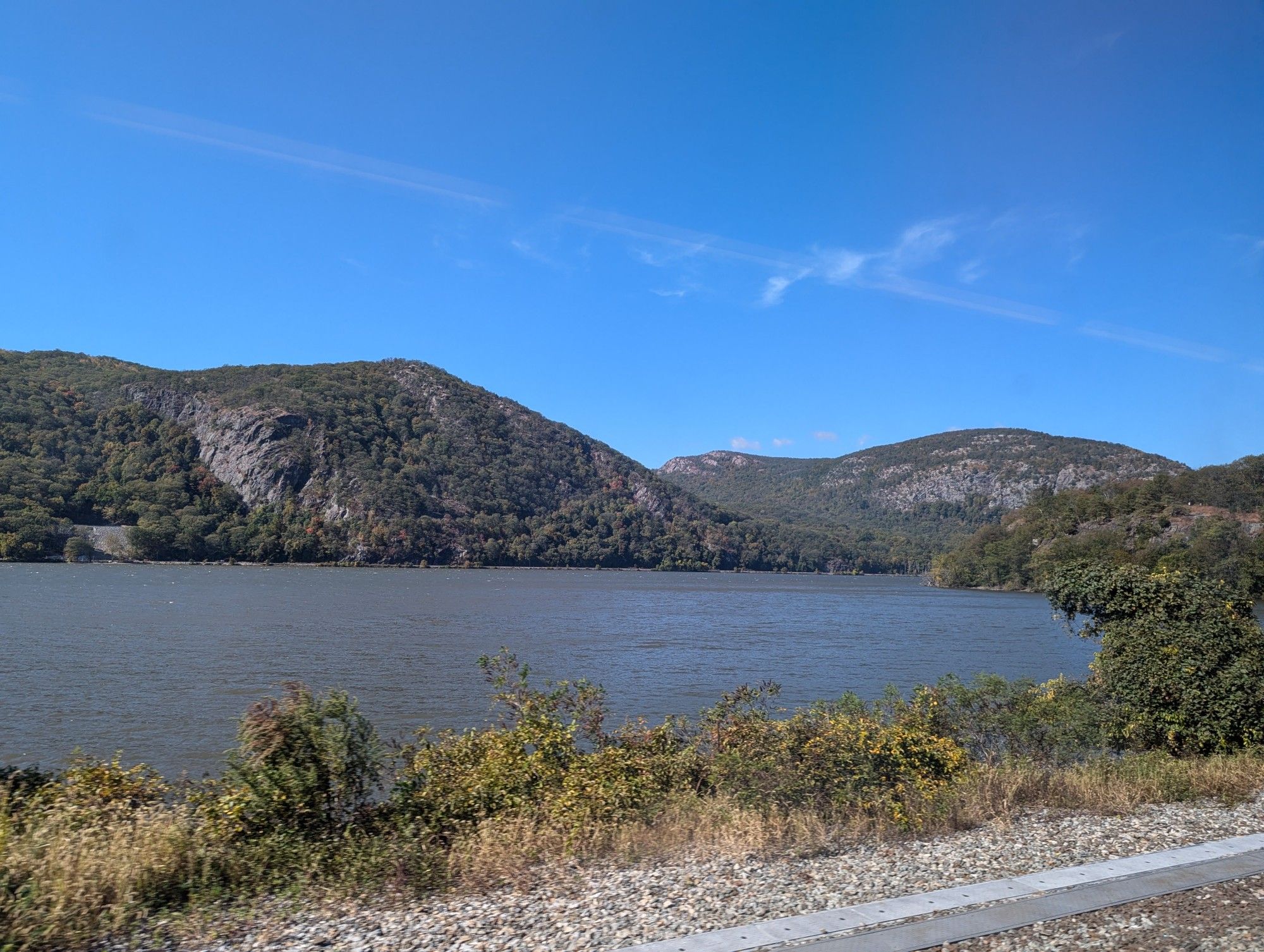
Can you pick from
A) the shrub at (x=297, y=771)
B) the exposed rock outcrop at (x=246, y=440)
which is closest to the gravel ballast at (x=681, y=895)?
the shrub at (x=297, y=771)

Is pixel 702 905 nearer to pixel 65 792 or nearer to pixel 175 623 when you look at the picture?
pixel 65 792

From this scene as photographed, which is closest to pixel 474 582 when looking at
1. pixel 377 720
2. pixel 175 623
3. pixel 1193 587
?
pixel 175 623

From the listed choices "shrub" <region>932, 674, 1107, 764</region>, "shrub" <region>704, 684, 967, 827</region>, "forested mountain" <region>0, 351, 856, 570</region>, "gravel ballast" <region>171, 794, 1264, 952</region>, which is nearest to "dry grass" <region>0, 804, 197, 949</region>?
"gravel ballast" <region>171, 794, 1264, 952</region>

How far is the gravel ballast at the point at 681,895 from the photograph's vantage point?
4699 millimetres

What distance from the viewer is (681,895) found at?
5289 mm

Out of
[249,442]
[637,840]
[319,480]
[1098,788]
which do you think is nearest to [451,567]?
[319,480]

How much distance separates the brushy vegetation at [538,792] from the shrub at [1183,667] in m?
0.03

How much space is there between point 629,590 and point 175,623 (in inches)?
2191

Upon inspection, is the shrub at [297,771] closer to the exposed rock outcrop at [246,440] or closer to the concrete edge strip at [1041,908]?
the concrete edge strip at [1041,908]

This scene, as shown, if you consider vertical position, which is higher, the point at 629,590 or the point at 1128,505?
the point at 1128,505

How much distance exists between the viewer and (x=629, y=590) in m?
93.4

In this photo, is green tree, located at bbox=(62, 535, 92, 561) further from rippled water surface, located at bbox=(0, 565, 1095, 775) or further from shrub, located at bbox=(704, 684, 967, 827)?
shrub, located at bbox=(704, 684, 967, 827)

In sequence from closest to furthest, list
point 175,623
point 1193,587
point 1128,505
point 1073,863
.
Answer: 1. point 1073,863
2. point 1193,587
3. point 175,623
4. point 1128,505

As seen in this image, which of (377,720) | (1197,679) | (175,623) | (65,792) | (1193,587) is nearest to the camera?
(65,792)
